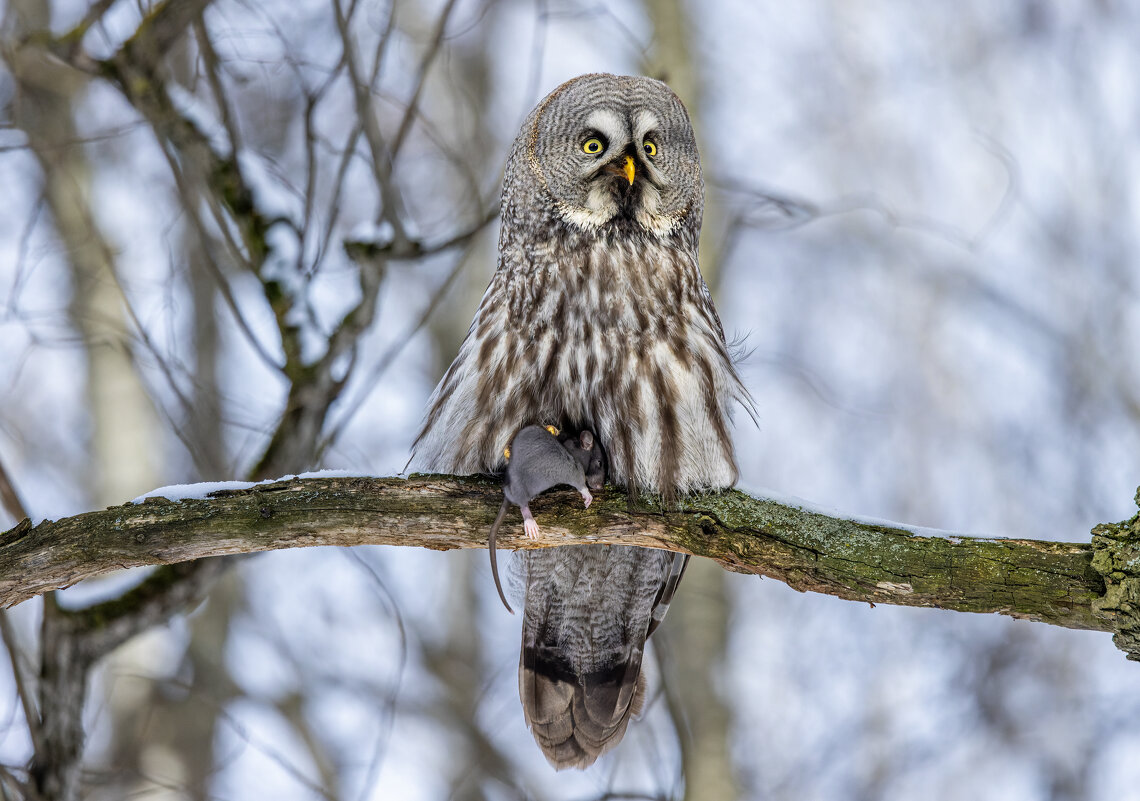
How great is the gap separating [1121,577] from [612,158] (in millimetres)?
2086

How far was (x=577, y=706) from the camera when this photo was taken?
131 inches

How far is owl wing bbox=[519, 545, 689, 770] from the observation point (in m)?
3.29

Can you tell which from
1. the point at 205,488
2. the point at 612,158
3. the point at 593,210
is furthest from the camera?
the point at 612,158

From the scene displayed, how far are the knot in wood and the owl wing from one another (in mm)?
1386

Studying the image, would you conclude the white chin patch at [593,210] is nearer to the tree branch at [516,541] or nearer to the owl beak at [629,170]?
the owl beak at [629,170]

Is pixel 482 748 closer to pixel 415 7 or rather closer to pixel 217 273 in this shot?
pixel 217 273

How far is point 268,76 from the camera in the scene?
3.80 meters

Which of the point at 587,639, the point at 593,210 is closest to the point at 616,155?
the point at 593,210

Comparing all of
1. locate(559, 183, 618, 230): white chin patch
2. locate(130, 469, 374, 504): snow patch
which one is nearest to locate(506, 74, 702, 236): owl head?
locate(559, 183, 618, 230): white chin patch

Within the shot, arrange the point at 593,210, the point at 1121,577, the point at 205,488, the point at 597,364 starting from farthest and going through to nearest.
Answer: the point at 593,210, the point at 597,364, the point at 205,488, the point at 1121,577

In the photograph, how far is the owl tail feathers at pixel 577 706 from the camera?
3.29 metres

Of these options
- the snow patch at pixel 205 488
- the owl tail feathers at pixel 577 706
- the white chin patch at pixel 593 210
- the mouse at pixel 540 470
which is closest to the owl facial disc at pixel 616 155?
the white chin patch at pixel 593 210

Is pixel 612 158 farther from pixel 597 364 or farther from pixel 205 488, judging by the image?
pixel 205 488

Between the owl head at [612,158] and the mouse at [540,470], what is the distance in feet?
2.76
